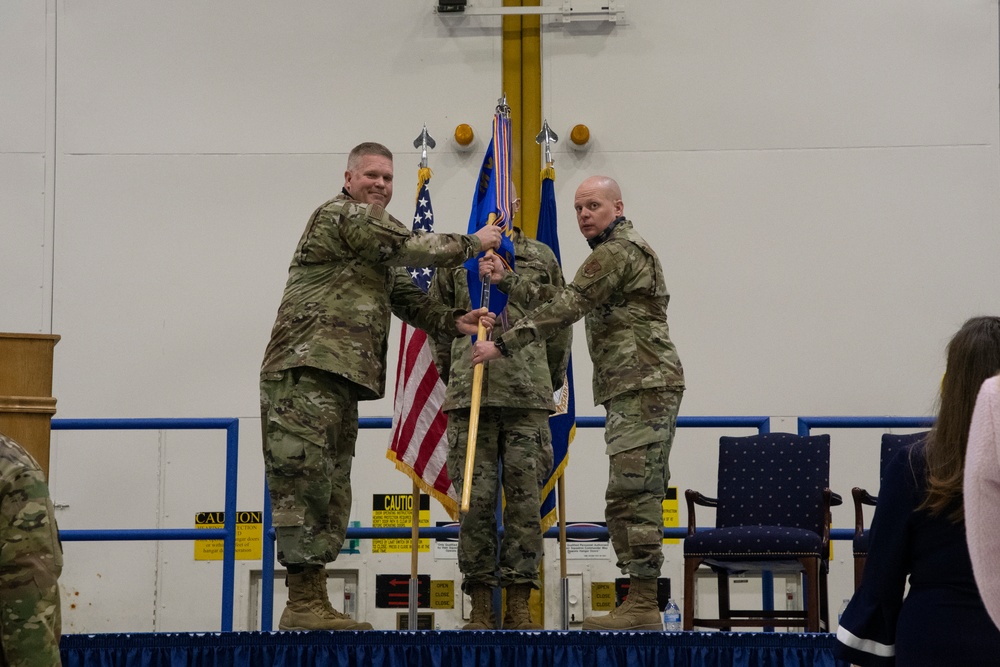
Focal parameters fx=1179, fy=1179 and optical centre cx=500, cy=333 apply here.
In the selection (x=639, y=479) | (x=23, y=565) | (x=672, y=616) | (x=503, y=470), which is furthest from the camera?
(x=672, y=616)

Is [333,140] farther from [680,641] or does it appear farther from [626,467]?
[680,641]

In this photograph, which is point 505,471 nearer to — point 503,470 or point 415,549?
point 503,470

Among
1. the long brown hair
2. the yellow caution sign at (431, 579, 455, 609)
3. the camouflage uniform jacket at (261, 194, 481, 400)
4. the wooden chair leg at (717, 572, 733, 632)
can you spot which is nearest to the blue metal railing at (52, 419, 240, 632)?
the camouflage uniform jacket at (261, 194, 481, 400)

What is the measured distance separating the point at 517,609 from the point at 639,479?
2.29 ft

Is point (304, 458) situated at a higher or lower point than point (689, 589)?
higher

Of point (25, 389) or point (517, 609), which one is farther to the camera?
point (517, 609)

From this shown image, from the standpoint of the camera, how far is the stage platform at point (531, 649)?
14.0 feet

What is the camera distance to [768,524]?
209 inches

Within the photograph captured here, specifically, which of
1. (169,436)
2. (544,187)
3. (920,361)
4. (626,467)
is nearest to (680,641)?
(626,467)

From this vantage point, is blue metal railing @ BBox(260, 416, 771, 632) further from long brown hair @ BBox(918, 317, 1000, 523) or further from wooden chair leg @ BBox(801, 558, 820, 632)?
long brown hair @ BBox(918, 317, 1000, 523)

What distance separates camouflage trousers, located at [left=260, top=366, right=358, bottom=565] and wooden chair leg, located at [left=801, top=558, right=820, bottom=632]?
1.90 m

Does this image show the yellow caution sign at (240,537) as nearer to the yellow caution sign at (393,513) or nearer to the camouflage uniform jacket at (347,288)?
the yellow caution sign at (393,513)

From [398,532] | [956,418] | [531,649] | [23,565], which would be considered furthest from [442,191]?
[23,565]

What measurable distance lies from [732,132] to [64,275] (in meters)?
4.12
